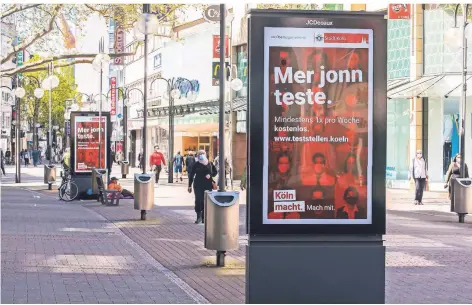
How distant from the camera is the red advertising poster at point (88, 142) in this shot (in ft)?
108

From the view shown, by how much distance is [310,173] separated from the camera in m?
8.67

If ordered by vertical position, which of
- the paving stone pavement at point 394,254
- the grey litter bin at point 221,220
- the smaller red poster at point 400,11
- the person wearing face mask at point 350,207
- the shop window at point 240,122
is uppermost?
the smaller red poster at point 400,11

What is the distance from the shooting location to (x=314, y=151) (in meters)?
8.65

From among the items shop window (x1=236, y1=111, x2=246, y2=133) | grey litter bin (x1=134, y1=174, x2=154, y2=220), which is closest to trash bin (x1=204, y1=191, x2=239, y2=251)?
grey litter bin (x1=134, y1=174, x2=154, y2=220)

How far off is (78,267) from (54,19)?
16507mm

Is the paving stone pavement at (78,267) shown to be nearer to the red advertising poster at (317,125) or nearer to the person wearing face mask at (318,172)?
the red advertising poster at (317,125)

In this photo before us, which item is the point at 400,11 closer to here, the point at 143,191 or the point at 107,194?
the point at 107,194

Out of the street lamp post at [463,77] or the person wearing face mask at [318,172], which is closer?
the person wearing face mask at [318,172]

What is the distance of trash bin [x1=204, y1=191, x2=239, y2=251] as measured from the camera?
13.5 meters

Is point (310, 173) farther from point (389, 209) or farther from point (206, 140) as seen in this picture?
point (206, 140)

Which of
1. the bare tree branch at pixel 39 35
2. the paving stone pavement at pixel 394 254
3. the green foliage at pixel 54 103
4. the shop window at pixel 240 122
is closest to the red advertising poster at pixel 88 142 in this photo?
the bare tree branch at pixel 39 35

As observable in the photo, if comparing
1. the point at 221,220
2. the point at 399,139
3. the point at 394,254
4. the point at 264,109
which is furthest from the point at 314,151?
the point at 399,139

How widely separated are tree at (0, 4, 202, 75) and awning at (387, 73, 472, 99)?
10577 mm

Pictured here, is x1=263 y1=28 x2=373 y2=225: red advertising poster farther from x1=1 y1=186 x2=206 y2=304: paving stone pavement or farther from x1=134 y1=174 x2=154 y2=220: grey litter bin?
x1=134 y1=174 x2=154 y2=220: grey litter bin
